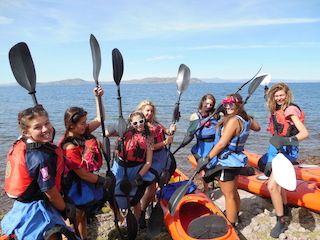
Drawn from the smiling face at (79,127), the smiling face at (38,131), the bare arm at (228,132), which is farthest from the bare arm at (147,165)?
the smiling face at (38,131)

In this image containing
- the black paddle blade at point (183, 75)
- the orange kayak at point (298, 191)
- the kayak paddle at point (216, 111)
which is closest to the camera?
the kayak paddle at point (216, 111)

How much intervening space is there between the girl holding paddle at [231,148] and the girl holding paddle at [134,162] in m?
0.82

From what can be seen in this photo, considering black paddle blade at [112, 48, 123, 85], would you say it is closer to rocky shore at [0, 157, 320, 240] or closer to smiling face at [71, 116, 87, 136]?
smiling face at [71, 116, 87, 136]

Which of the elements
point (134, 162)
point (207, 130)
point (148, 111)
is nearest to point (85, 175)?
point (134, 162)

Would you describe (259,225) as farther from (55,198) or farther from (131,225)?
(55,198)

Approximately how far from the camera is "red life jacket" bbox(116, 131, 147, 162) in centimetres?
326

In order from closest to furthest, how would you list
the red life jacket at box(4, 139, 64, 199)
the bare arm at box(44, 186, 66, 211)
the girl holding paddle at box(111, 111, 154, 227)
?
the red life jacket at box(4, 139, 64, 199)
the bare arm at box(44, 186, 66, 211)
the girl holding paddle at box(111, 111, 154, 227)

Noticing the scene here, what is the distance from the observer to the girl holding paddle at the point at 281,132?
127 inches

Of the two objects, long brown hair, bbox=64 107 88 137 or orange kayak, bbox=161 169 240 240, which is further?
orange kayak, bbox=161 169 240 240

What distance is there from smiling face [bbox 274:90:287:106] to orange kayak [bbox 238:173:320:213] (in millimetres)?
1524

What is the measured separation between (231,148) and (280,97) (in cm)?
102

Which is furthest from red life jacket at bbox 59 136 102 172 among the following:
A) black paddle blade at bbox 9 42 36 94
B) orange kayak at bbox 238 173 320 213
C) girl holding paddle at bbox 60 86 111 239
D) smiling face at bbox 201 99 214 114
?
orange kayak at bbox 238 173 320 213

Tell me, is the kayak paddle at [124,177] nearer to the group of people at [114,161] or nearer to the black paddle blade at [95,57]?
the group of people at [114,161]

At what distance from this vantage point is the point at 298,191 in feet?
13.5
